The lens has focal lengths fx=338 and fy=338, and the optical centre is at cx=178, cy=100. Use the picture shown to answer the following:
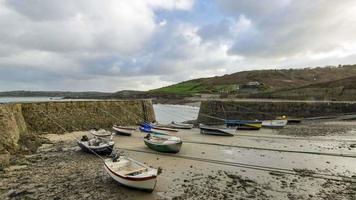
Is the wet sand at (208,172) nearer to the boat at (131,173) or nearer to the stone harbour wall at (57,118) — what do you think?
the boat at (131,173)

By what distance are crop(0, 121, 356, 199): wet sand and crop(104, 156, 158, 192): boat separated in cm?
35

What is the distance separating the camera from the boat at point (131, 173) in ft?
43.0

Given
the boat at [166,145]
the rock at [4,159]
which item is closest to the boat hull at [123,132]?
the boat at [166,145]

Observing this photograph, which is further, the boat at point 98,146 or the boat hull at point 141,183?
the boat at point 98,146

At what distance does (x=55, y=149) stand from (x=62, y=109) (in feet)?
31.5

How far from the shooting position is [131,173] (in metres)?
13.9

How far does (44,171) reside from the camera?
652 inches

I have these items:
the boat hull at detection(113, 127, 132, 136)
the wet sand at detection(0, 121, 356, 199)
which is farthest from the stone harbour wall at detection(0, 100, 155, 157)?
the boat hull at detection(113, 127, 132, 136)

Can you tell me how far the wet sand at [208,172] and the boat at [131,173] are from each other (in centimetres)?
35

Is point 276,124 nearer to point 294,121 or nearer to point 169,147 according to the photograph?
point 294,121

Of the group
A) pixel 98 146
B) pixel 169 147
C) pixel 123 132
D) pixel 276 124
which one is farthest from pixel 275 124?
pixel 98 146

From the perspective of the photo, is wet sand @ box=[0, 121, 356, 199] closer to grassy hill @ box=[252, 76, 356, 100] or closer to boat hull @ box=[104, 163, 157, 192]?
boat hull @ box=[104, 163, 157, 192]

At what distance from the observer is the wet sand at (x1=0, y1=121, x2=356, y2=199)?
13.2 meters

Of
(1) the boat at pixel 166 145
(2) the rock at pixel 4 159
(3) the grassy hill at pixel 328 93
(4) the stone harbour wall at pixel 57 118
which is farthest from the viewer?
(3) the grassy hill at pixel 328 93
